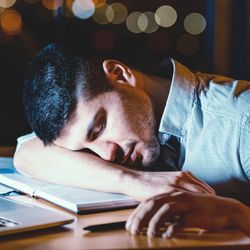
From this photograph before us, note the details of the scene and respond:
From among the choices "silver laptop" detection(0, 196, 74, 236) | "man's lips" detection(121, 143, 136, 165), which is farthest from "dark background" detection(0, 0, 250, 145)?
"silver laptop" detection(0, 196, 74, 236)

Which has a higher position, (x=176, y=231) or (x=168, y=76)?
(x=168, y=76)

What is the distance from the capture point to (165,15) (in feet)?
7.93

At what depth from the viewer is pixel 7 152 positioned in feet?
6.42

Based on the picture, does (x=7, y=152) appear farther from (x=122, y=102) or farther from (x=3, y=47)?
(x=122, y=102)

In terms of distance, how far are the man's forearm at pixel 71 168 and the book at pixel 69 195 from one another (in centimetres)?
2

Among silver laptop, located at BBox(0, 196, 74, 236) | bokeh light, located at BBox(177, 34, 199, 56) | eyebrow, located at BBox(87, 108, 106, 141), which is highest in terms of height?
bokeh light, located at BBox(177, 34, 199, 56)

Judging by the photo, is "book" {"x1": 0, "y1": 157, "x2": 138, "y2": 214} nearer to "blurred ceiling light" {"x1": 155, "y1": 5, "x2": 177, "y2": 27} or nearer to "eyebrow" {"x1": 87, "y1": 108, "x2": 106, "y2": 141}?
"eyebrow" {"x1": 87, "y1": 108, "x2": 106, "y2": 141}

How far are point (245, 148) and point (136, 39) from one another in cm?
119

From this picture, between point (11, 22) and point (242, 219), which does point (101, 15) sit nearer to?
point (11, 22)

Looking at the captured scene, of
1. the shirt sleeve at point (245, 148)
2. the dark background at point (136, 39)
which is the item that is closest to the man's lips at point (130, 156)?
the shirt sleeve at point (245, 148)

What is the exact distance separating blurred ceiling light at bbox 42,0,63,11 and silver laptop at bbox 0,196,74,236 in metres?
1.22

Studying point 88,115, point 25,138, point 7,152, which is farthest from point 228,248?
point 7,152

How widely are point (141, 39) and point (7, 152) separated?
79cm

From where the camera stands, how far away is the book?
1084 millimetres
